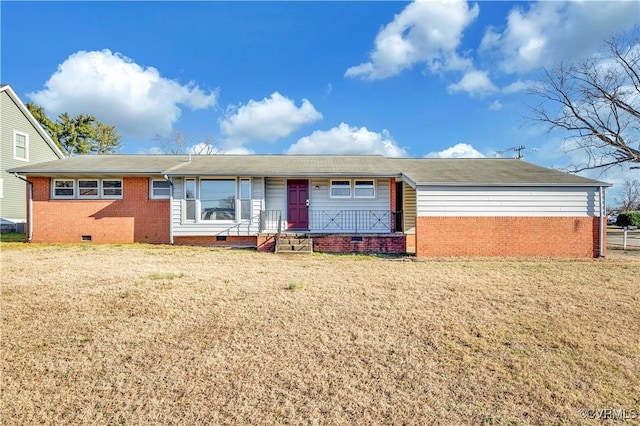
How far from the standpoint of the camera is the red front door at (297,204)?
13453 mm

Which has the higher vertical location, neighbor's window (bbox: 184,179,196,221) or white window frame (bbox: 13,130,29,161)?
white window frame (bbox: 13,130,29,161)

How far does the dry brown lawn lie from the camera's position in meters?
2.82

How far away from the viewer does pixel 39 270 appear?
7.70 m

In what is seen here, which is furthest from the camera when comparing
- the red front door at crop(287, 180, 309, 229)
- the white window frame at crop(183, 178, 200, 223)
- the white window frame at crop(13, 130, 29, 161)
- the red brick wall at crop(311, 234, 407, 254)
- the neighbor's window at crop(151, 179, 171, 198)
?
the white window frame at crop(13, 130, 29, 161)

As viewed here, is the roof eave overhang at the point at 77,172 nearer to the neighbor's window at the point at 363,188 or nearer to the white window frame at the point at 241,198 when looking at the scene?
the white window frame at the point at 241,198

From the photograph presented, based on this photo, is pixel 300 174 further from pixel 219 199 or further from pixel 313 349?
pixel 313 349

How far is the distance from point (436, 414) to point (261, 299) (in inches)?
142

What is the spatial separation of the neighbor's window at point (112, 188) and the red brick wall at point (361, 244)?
8.53 meters

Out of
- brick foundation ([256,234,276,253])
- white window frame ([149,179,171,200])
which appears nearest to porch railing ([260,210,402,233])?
brick foundation ([256,234,276,253])

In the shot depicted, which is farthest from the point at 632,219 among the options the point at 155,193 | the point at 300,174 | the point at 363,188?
the point at 155,193

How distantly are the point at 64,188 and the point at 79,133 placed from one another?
86.8ft

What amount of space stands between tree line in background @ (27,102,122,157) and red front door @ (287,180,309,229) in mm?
30163

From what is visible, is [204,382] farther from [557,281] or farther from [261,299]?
[557,281]

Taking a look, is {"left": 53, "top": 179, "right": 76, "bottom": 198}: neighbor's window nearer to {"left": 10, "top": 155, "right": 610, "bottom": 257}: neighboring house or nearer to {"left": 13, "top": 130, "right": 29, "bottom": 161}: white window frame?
{"left": 10, "top": 155, "right": 610, "bottom": 257}: neighboring house
